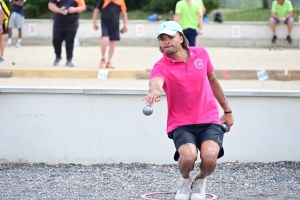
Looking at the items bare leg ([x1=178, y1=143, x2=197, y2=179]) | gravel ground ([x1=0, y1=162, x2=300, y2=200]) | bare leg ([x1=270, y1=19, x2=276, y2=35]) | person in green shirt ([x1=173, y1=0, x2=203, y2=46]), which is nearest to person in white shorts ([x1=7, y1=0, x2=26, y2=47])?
person in green shirt ([x1=173, y1=0, x2=203, y2=46])

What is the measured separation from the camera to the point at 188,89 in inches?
217

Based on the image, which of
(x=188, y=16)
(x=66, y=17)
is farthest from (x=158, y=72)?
(x=66, y=17)

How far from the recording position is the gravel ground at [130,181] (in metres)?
6.11

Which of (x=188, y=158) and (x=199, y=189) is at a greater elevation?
(x=188, y=158)

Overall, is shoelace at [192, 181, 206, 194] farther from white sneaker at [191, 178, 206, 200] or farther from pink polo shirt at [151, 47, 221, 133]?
pink polo shirt at [151, 47, 221, 133]

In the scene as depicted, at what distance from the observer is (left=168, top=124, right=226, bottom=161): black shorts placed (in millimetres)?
5586

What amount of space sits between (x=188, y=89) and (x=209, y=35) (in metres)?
16.3

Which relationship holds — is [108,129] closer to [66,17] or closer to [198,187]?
[198,187]

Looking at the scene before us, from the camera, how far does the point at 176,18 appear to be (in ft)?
45.2

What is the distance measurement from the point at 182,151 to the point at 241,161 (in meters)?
2.11

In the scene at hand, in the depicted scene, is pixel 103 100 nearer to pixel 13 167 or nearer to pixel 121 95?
pixel 121 95

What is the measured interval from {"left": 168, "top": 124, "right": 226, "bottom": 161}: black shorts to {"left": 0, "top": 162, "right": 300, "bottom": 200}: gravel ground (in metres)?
0.62

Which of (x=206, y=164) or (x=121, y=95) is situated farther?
(x=121, y=95)

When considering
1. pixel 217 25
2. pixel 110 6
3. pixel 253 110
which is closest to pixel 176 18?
pixel 110 6
